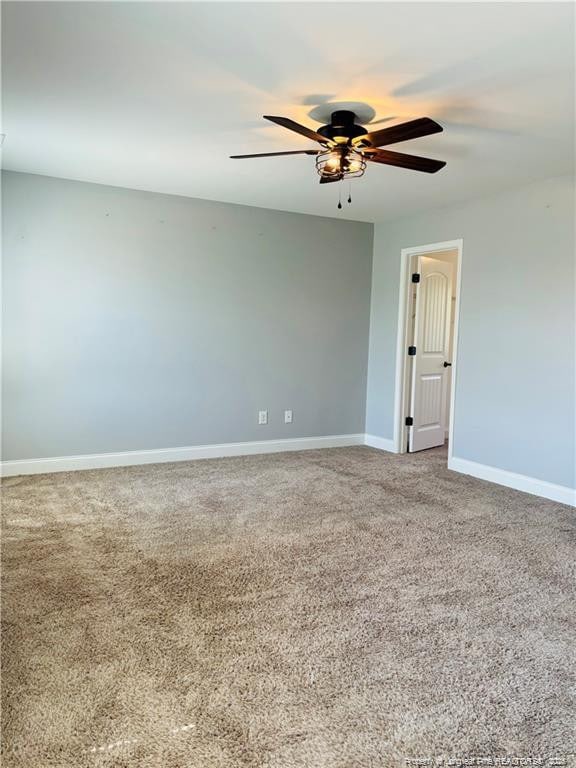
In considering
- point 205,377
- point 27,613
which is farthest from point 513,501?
point 27,613

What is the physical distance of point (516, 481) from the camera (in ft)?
14.5

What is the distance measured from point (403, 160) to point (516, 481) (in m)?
2.82

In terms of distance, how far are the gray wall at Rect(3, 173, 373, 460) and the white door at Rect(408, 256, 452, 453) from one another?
0.62 metres

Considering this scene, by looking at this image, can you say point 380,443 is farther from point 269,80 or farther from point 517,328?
point 269,80

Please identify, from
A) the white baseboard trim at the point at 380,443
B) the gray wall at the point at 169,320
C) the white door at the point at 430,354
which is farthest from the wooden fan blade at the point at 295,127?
the white baseboard trim at the point at 380,443

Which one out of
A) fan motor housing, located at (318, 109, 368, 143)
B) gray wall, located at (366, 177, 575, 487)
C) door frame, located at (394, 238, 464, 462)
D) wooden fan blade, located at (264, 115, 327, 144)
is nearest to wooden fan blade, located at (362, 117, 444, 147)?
fan motor housing, located at (318, 109, 368, 143)

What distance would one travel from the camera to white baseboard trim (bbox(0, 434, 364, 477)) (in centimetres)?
444

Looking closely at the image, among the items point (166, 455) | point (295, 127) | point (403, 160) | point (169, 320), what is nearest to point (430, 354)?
point (169, 320)

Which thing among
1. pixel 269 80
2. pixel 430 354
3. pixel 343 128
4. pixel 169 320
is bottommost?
pixel 430 354

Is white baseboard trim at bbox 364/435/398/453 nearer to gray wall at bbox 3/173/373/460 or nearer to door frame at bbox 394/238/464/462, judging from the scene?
door frame at bbox 394/238/464/462

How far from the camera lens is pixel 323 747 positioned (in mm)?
1607

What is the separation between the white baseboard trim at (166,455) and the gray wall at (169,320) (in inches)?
2.7

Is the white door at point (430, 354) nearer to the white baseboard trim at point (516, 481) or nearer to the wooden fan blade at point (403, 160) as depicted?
the white baseboard trim at point (516, 481)

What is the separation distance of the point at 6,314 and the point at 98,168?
1356 mm
